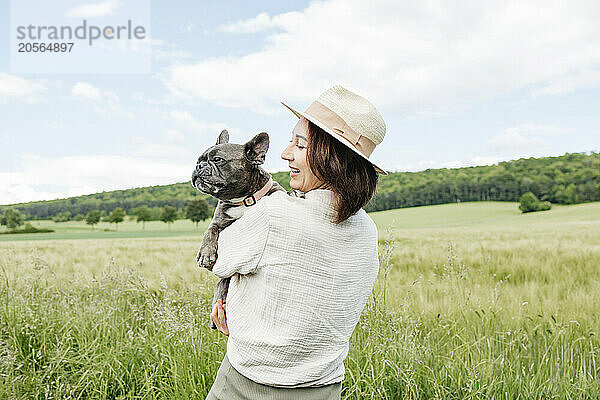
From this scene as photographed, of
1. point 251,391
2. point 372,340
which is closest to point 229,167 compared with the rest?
point 251,391

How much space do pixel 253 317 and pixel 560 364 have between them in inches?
124

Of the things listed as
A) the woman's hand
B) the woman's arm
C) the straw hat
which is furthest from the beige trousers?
the straw hat

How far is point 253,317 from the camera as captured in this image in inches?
71.1

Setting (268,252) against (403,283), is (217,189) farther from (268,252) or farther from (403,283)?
(403,283)

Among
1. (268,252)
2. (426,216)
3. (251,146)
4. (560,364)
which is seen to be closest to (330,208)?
(268,252)

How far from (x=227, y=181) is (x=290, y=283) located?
52cm

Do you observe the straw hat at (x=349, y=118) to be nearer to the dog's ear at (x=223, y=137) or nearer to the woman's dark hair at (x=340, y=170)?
the woman's dark hair at (x=340, y=170)

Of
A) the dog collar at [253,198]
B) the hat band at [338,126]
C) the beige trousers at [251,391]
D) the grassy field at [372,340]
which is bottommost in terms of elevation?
the grassy field at [372,340]

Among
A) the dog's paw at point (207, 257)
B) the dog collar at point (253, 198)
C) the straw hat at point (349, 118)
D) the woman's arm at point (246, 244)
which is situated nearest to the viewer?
the woman's arm at point (246, 244)

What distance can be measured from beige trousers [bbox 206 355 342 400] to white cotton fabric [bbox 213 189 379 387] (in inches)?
1.4

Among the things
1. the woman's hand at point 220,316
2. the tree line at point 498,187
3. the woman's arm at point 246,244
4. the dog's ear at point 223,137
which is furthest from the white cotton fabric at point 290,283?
the tree line at point 498,187

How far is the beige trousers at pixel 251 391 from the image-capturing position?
1.87 meters

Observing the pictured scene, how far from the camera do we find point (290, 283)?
1755 mm

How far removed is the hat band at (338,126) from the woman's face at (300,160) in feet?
0.20
